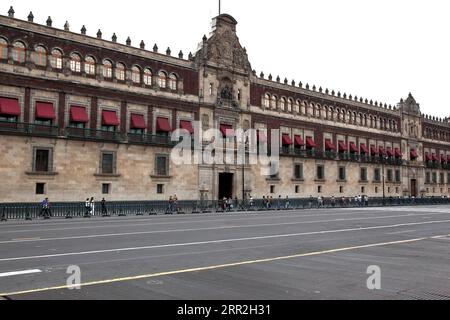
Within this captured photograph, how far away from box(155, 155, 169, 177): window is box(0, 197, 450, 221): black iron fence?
3072mm

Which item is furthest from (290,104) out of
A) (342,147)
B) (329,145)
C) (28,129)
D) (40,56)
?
(28,129)

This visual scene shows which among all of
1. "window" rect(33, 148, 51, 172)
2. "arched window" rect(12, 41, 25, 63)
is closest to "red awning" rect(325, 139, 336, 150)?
"window" rect(33, 148, 51, 172)

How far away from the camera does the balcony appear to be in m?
33.3

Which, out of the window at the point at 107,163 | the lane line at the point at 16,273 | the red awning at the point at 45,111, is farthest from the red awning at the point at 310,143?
the lane line at the point at 16,273

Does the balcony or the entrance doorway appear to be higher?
the balcony

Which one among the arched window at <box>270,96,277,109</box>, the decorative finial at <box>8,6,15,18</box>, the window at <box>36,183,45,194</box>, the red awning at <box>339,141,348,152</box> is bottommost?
the window at <box>36,183,45,194</box>

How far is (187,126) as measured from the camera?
44500 millimetres

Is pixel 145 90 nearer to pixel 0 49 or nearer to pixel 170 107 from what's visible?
pixel 170 107

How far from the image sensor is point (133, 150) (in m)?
40.3

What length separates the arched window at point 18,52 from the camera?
34.4m

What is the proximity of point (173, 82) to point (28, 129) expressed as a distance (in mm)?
15257

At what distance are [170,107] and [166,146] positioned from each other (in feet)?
13.2

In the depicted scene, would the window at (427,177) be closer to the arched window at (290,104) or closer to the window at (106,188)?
the arched window at (290,104)

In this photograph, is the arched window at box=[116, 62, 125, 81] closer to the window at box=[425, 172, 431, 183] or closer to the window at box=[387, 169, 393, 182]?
the window at box=[387, 169, 393, 182]
